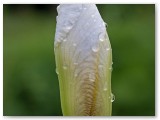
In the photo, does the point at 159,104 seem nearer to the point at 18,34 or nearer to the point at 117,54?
the point at 117,54

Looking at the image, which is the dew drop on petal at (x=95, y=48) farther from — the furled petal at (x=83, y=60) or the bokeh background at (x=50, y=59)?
the bokeh background at (x=50, y=59)

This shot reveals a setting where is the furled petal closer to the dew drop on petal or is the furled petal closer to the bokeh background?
the dew drop on petal

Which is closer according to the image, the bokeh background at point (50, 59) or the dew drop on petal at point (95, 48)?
the dew drop on petal at point (95, 48)

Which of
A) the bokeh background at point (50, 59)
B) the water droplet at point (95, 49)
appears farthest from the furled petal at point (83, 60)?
the bokeh background at point (50, 59)

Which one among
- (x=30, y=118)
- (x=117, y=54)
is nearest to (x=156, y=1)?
(x=117, y=54)

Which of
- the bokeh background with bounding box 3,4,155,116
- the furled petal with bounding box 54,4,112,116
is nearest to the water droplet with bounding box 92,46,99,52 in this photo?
the furled petal with bounding box 54,4,112,116

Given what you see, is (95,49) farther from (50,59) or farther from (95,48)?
(50,59)
